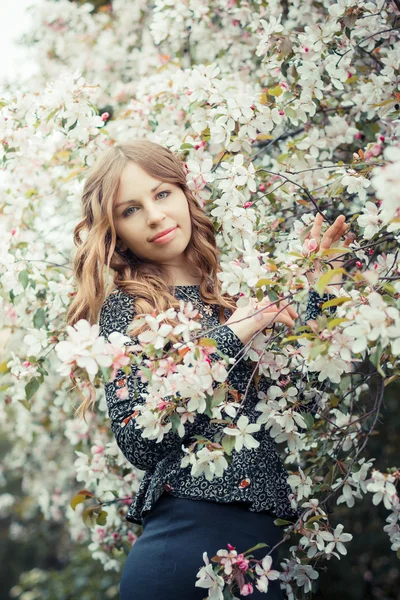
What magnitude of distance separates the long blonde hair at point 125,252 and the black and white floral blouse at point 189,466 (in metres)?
0.09

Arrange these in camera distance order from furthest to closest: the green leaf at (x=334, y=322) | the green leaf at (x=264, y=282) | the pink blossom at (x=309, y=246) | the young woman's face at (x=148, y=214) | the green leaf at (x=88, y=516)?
the green leaf at (x=88, y=516) → the young woman's face at (x=148, y=214) → the pink blossom at (x=309, y=246) → the green leaf at (x=264, y=282) → the green leaf at (x=334, y=322)

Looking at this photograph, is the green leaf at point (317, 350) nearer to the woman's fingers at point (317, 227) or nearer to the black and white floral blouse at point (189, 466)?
the black and white floral blouse at point (189, 466)

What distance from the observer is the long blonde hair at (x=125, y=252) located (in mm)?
1805

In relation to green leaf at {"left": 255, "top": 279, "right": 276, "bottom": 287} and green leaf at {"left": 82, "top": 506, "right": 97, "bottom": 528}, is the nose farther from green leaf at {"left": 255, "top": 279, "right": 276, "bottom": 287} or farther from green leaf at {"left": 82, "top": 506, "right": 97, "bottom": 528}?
green leaf at {"left": 82, "top": 506, "right": 97, "bottom": 528}

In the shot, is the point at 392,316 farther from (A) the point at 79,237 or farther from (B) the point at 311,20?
(B) the point at 311,20

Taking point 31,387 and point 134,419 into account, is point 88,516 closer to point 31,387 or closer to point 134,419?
point 31,387

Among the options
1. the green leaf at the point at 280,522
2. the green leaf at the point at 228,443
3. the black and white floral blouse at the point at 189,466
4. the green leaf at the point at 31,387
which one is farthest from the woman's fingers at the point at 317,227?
the green leaf at the point at 31,387

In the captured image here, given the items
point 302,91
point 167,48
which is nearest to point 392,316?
point 302,91

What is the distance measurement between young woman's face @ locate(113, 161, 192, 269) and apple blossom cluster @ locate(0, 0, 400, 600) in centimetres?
11

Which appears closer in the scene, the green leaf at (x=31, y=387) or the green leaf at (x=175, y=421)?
the green leaf at (x=175, y=421)

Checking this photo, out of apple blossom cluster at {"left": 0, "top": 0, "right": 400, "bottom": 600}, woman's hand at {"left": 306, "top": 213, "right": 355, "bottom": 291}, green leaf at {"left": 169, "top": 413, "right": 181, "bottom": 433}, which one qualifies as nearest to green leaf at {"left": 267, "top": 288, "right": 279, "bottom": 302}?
apple blossom cluster at {"left": 0, "top": 0, "right": 400, "bottom": 600}

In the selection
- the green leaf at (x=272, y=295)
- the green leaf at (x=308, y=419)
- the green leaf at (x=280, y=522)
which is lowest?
the green leaf at (x=280, y=522)

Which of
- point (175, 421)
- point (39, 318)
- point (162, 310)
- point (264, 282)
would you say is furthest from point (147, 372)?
point (39, 318)

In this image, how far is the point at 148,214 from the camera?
1787 mm
